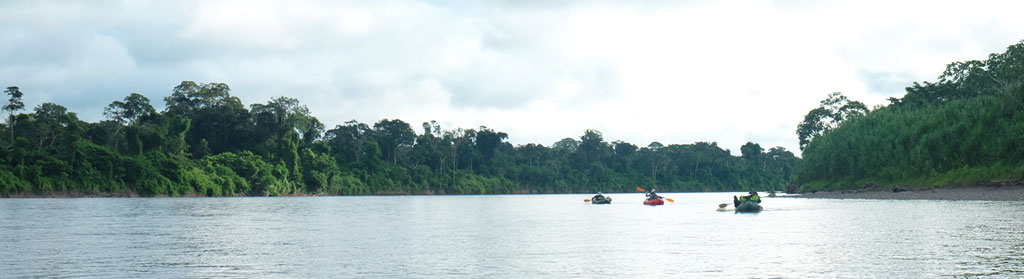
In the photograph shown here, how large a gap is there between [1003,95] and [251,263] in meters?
79.6

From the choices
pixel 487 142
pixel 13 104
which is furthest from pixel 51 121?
pixel 487 142

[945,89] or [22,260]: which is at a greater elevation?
[945,89]

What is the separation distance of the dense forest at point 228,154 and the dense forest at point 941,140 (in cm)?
7973

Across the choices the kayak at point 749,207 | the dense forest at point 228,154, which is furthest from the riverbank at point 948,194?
the dense forest at point 228,154

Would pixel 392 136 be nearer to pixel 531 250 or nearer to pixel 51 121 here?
pixel 51 121

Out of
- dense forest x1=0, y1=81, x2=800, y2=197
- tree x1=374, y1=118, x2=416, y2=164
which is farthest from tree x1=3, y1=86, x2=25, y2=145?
tree x1=374, y1=118, x2=416, y2=164

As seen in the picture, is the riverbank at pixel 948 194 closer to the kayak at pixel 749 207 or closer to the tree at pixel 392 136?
the kayak at pixel 749 207

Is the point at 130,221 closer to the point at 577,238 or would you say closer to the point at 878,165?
the point at 577,238

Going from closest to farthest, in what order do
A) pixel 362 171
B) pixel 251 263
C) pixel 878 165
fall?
pixel 251 263, pixel 878 165, pixel 362 171

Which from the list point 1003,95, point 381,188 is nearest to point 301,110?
point 381,188

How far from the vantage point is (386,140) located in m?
174

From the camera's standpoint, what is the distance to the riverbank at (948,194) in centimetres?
6312

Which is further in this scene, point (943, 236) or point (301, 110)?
point (301, 110)

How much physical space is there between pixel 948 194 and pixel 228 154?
330 feet
